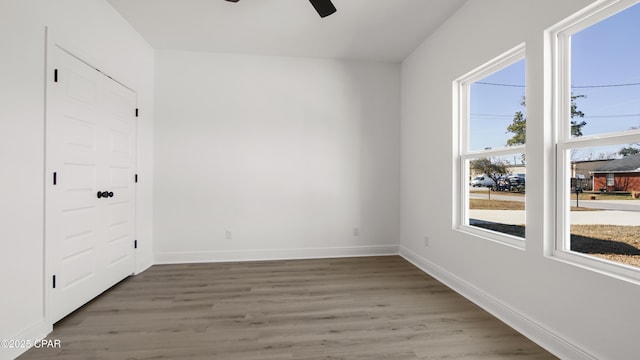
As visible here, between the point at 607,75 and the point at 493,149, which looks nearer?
the point at 607,75

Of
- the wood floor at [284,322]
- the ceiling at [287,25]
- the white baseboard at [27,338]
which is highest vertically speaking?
the ceiling at [287,25]

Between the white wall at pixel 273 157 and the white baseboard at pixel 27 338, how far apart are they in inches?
72.3

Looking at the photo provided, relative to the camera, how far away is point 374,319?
239cm

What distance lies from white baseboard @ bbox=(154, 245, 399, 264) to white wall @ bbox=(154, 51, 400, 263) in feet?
0.05

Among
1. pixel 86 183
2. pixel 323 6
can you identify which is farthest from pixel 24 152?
pixel 323 6

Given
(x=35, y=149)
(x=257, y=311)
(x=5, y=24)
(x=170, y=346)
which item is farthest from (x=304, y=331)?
(x=5, y=24)

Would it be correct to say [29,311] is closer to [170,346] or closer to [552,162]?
[170,346]

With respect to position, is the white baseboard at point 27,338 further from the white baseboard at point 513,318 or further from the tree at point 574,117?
the tree at point 574,117

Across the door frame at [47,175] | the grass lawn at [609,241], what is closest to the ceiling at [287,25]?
the door frame at [47,175]

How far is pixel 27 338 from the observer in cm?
197

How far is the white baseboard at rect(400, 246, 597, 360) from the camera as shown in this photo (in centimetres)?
185

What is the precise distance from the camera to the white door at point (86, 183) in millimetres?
2219

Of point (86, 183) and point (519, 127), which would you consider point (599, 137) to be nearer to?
point (519, 127)

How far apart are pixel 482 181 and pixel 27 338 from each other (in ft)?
13.0
